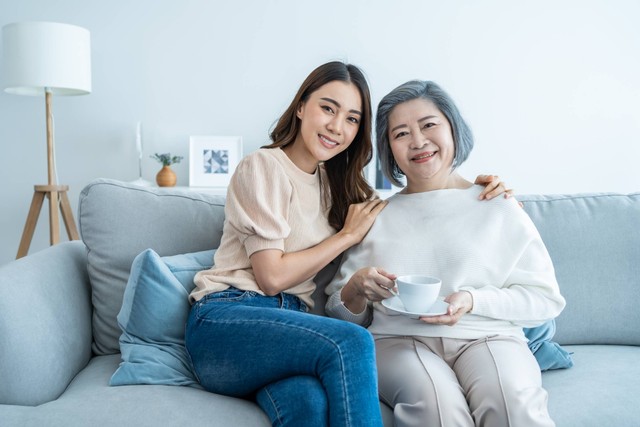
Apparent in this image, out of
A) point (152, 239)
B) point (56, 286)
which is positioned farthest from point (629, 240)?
point (56, 286)

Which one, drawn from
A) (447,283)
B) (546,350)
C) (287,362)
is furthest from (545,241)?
(287,362)

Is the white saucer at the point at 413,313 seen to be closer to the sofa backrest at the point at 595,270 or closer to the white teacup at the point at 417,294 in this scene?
the white teacup at the point at 417,294

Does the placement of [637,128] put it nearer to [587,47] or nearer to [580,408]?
[587,47]

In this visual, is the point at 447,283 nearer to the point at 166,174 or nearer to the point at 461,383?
the point at 461,383

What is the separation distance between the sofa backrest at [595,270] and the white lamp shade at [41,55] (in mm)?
2367

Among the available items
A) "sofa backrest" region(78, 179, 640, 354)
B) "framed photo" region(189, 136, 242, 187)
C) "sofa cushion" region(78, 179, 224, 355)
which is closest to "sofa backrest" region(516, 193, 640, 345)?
"sofa backrest" region(78, 179, 640, 354)

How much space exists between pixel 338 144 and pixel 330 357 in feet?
2.29

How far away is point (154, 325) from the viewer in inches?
52.6

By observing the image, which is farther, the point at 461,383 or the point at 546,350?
the point at 546,350

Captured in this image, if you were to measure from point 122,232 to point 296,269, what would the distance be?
516 mm

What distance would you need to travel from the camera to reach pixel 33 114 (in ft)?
10.8

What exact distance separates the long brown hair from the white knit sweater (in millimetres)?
164

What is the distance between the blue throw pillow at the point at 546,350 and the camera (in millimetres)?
1450

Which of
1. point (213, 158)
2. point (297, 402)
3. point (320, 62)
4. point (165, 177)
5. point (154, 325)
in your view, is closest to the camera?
point (297, 402)
